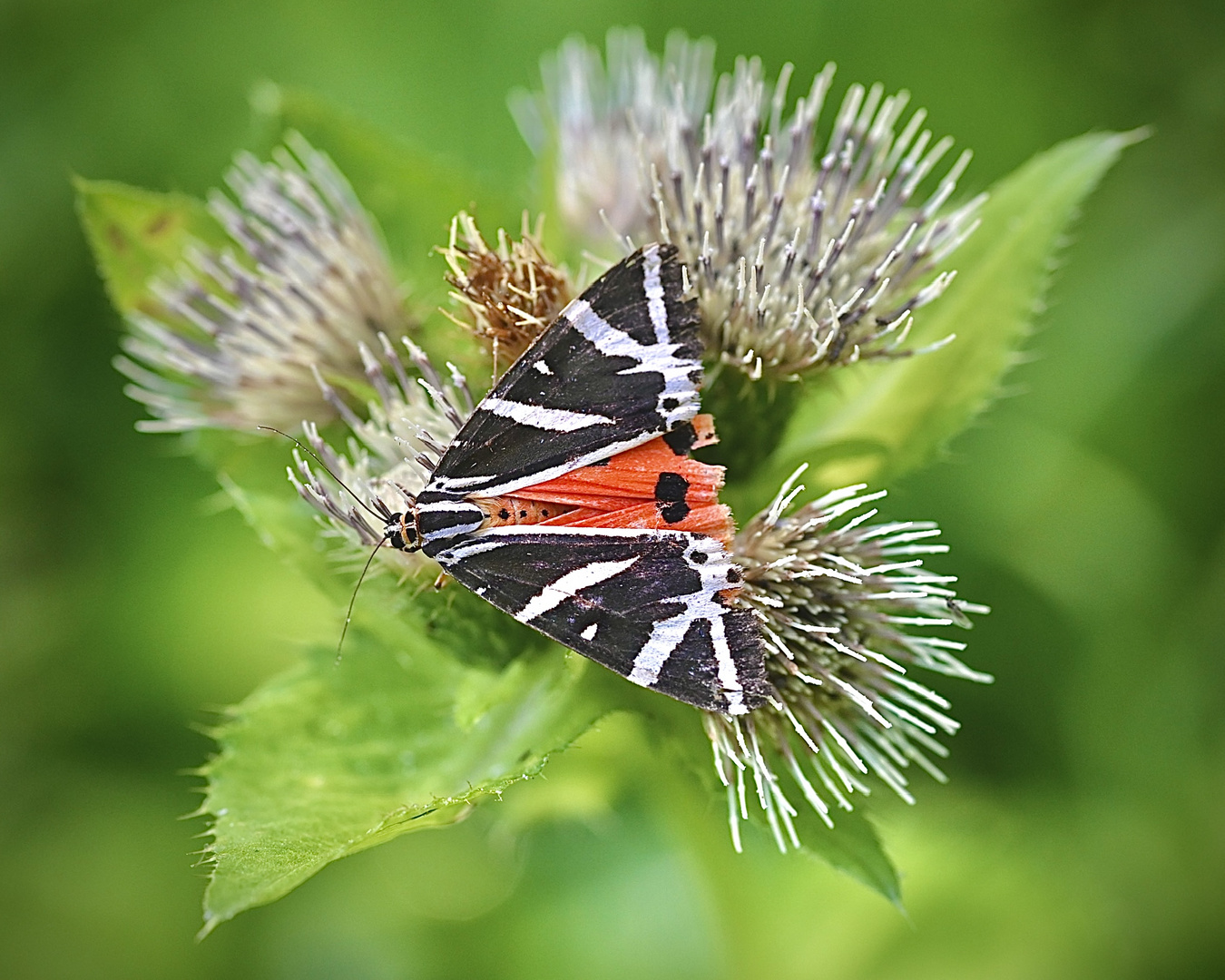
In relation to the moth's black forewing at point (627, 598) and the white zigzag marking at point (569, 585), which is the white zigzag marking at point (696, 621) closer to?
the moth's black forewing at point (627, 598)

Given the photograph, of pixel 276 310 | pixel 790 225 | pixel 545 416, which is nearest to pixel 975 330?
pixel 790 225

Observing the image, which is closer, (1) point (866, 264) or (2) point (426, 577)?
(2) point (426, 577)

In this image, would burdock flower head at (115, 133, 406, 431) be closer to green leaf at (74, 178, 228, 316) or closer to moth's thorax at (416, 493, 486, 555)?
green leaf at (74, 178, 228, 316)

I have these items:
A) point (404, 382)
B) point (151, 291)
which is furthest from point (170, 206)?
point (404, 382)

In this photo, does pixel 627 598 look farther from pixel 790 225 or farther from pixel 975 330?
pixel 975 330

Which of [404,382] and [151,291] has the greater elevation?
[151,291]

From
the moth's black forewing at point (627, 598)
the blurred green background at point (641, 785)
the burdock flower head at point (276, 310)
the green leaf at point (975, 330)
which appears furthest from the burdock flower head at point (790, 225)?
the blurred green background at point (641, 785)

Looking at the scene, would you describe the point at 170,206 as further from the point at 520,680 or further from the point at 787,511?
the point at 787,511
